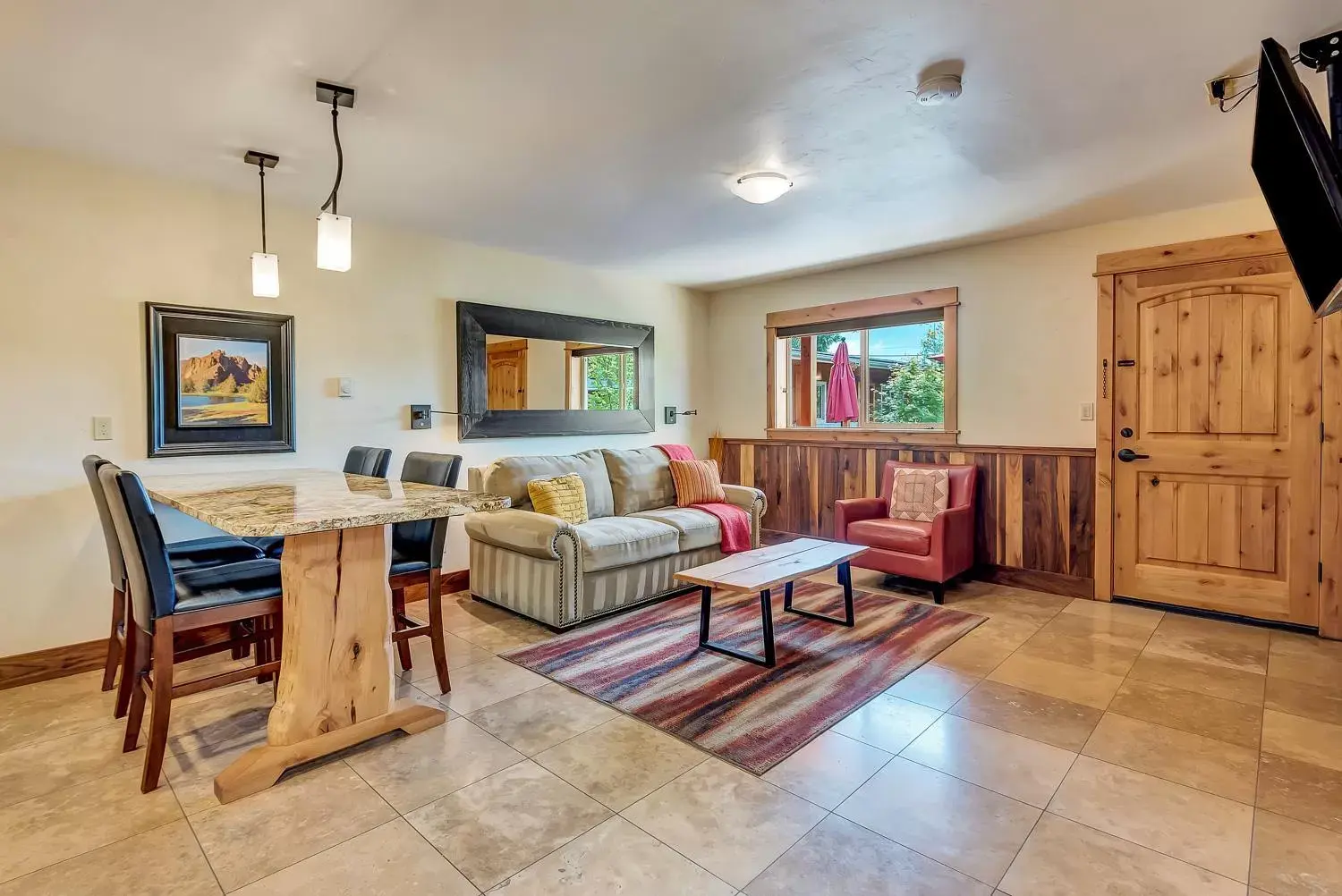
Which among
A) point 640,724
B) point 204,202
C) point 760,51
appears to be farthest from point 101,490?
point 760,51

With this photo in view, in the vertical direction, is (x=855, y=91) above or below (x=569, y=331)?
above

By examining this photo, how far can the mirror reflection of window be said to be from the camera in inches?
206

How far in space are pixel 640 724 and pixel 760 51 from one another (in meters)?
2.41

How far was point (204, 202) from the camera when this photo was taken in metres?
3.43

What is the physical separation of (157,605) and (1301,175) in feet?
11.6

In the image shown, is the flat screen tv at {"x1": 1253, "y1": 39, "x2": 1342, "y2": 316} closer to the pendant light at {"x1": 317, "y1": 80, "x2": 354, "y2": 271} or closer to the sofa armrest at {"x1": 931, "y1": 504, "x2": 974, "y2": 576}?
the sofa armrest at {"x1": 931, "y1": 504, "x2": 974, "y2": 576}

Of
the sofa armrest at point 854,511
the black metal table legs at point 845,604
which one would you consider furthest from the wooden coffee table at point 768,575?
the sofa armrest at point 854,511

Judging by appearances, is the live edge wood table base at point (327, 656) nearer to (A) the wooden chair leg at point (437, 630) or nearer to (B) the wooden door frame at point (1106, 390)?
(A) the wooden chair leg at point (437, 630)

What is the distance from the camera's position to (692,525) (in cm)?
436

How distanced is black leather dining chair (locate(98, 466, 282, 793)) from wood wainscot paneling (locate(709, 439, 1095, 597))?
13.6ft

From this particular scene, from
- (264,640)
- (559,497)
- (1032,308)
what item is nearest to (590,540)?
(559,497)

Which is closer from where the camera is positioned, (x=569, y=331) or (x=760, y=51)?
(x=760, y=51)

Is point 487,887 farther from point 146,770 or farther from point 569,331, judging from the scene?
point 569,331

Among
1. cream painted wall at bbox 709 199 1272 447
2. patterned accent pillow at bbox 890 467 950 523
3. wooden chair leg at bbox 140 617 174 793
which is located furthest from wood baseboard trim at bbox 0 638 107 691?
cream painted wall at bbox 709 199 1272 447
